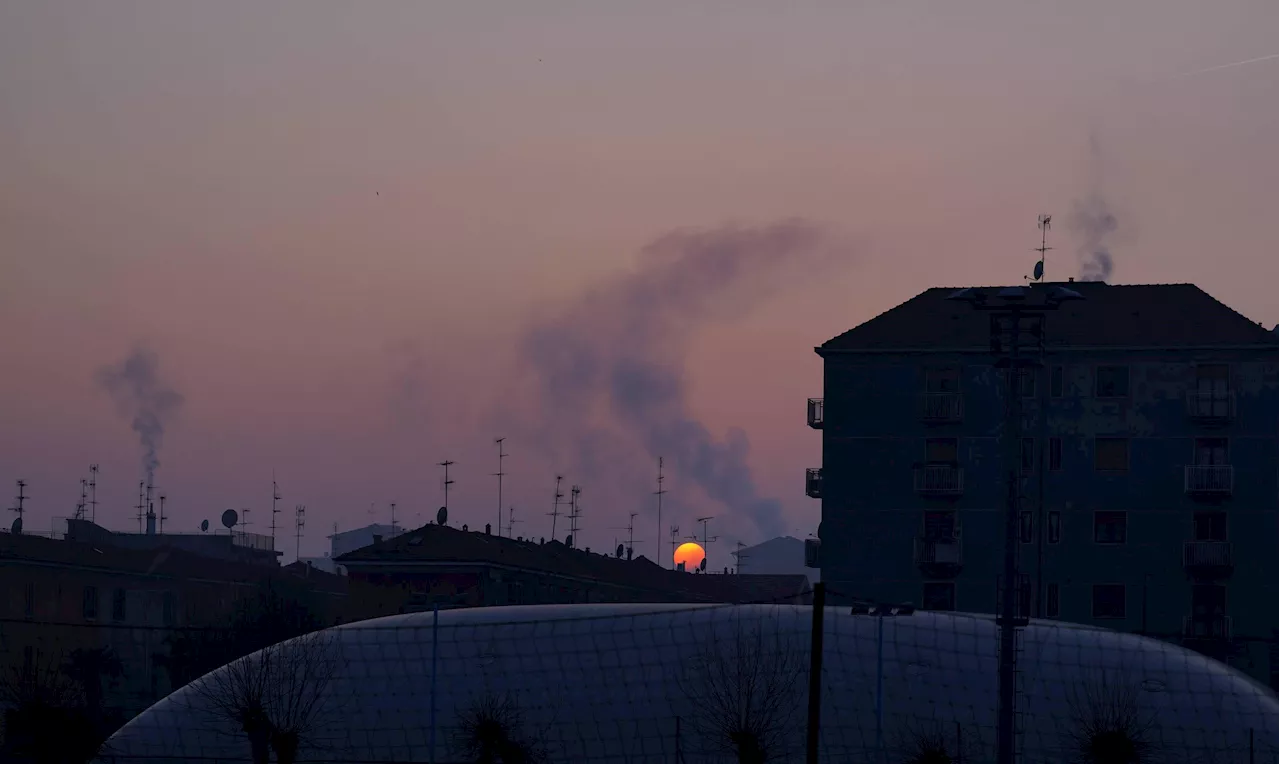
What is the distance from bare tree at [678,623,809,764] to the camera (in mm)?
77125

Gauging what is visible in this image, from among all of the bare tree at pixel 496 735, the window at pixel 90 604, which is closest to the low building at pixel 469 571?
the window at pixel 90 604

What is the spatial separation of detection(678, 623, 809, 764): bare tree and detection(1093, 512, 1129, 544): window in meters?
23.8

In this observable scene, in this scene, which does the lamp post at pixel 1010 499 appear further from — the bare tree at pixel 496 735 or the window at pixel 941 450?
the window at pixel 941 450

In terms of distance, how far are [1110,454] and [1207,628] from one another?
34.6ft

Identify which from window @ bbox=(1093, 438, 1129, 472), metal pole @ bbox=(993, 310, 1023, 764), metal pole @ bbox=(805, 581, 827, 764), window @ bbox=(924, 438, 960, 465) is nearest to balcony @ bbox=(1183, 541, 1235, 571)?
window @ bbox=(1093, 438, 1129, 472)

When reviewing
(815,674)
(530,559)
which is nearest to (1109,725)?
(815,674)

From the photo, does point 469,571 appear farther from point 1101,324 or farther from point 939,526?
point 1101,324

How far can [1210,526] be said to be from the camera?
10688 cm

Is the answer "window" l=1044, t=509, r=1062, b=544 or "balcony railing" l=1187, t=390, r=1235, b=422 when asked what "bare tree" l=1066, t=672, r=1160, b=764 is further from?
"balcony railing" l=1187, t=390, r=1235, b=422

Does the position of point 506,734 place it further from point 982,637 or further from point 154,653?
point 154,653

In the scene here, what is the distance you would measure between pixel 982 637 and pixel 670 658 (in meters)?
14.3

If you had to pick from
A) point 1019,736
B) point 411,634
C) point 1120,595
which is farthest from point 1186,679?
point 411,634

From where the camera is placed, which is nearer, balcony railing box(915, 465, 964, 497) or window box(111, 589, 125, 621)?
balcony railing box(915, 465, 964, 497)

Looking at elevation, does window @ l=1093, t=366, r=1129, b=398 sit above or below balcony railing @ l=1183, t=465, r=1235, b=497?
above
